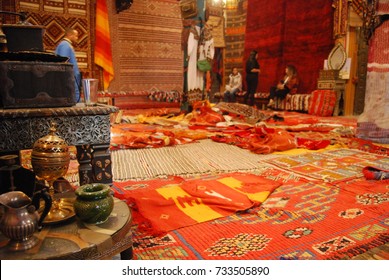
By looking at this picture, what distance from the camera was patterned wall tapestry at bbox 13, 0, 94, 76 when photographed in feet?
22.2

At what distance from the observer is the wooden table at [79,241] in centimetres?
94

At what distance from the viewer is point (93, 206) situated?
111 centimetres

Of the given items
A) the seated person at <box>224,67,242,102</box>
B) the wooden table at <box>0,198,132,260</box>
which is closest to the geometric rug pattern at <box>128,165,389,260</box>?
the wooden table at <box>0,198,132,260</box>

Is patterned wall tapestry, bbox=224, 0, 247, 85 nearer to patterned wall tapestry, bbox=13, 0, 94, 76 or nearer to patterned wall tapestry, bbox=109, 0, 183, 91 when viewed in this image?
patterned wall tapestry, bbox=109, 0, 183, 91

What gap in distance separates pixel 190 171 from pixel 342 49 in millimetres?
6723

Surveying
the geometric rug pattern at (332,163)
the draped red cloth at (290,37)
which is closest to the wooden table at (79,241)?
the geometric rug pattern at (332,163)

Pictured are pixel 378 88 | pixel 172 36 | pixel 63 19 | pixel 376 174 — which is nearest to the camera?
pixel 376 174

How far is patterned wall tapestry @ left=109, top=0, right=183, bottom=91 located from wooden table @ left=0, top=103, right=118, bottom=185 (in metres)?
6.36

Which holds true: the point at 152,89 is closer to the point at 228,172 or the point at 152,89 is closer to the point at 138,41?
the point at 138,41

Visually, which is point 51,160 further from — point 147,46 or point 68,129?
point 147,46

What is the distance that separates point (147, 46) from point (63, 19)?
2.19 meters

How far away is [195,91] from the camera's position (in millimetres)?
7375

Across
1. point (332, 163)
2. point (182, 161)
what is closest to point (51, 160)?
point (182, 161)
